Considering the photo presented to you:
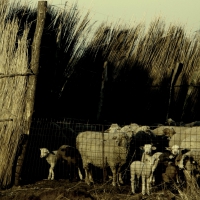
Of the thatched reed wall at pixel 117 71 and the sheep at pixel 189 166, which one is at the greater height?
the thatched reed wall at pixel 117 71

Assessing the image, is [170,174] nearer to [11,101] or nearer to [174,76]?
[11,101]

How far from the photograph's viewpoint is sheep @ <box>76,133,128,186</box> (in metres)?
8.59

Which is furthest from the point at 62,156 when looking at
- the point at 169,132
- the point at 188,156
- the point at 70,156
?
the point at 169,132

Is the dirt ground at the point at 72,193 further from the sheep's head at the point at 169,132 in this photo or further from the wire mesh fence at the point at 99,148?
the sheep's head at the point at 169,132

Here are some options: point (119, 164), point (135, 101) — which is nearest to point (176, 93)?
point (135, 101)

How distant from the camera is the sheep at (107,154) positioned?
8.59 meters

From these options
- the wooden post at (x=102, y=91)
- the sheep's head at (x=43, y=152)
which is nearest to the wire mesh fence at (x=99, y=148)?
the sheep's head at (x=43, y=152)

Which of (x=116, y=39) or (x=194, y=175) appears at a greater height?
(x=116, y=39)

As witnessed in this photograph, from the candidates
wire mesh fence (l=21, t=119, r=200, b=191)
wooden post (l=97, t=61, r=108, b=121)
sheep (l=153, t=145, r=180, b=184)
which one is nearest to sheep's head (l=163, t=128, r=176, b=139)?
wire mesh fence (l=21, t=119, r=200, b=191)

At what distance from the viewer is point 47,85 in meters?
11.3

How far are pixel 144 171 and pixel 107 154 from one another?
3.88 ft

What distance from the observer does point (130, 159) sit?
8.91m

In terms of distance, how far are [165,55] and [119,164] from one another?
6.64 meters

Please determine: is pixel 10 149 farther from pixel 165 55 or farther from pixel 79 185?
pixel 165 55
